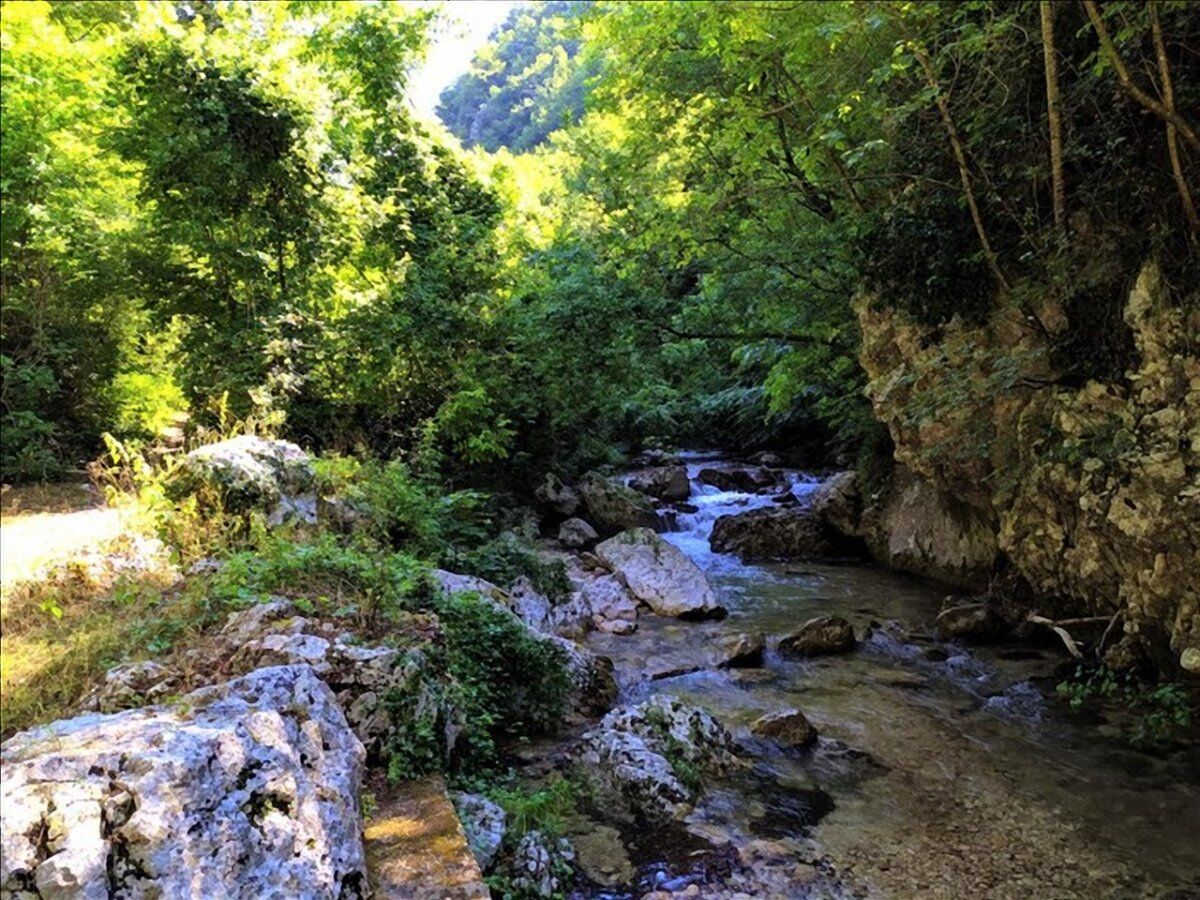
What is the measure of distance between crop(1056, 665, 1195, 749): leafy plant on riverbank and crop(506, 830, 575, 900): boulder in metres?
3.94

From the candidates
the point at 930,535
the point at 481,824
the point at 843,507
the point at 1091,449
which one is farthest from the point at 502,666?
the point at 843,507

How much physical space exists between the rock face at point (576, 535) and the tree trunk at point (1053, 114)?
9.33 metres

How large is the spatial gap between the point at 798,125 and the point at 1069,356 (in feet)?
14.7

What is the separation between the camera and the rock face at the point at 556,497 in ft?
49.0

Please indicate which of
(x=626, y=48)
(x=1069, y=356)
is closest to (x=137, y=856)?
(x=1069, y=356)

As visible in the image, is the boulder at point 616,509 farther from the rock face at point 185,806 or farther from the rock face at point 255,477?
the rock face at point 185,806

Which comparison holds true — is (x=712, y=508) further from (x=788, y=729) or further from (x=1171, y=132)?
(x=1171, y=132)

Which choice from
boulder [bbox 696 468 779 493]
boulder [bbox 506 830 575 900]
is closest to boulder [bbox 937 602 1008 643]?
boulder [bbox 506 830 575 900]

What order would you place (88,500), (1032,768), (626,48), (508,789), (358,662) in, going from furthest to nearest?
1. (88,500)
2. (626,48)
3. (1032,768)
4. (508,789)
5. (358,662)

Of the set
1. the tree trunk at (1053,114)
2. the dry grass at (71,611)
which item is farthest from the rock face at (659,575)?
the dry grass at (71,611)

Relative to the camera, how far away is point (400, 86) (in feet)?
45.0

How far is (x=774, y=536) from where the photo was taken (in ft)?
43.3

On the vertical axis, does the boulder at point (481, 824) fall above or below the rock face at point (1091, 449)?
below

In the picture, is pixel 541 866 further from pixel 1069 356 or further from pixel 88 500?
pixel 88 500
